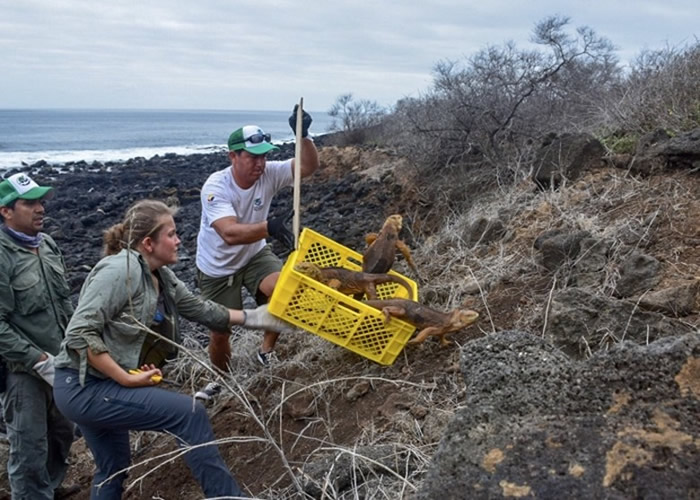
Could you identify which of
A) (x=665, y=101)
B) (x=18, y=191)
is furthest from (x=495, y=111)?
(x=18, y=191)

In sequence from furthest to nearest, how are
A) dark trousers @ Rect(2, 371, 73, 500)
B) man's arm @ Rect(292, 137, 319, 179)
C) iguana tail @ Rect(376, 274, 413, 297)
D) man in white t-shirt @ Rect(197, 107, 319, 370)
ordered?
man's arm @ Rect(292, 137, 319, 179) < man in white t-shirt @ Rect(197, 107, 319, 370) < iguana tail @ Rect(376, 274, 413, 297) < dark trousers @ Rect(2, 371, 73, 500)

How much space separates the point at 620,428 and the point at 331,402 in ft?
9.74

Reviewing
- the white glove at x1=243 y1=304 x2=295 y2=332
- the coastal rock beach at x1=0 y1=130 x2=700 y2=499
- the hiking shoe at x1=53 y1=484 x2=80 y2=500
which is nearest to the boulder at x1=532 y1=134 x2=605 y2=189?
the coastal rock beach at x1=0 y1=130 x2=700 y2=499

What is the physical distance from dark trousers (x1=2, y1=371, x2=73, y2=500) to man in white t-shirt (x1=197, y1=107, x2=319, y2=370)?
139 cm

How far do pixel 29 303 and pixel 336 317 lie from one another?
1812 millimetres

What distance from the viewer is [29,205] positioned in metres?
4.38

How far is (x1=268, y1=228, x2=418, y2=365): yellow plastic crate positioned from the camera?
14.3 ft

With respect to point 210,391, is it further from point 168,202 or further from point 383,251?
point 168,202

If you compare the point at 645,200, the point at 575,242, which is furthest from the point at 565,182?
the point at 575,242

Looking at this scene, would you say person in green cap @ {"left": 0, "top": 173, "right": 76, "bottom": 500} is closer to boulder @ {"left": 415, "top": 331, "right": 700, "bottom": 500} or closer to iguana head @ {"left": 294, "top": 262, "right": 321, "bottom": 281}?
iguana head @ {"left": 294, "top": 262, "right": 321, "bottom": 281}

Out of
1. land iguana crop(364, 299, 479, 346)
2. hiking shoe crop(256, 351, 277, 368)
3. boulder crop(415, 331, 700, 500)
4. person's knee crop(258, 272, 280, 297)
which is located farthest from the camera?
hiking shoe crop(256, 351, 277, 368)

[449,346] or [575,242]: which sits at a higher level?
[575,242]

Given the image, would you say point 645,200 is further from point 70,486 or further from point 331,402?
point 70,486

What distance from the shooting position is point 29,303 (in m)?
4.30
